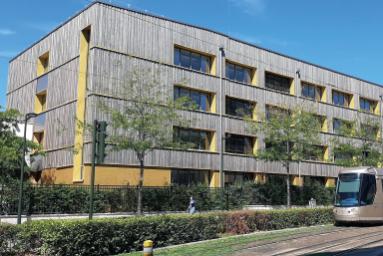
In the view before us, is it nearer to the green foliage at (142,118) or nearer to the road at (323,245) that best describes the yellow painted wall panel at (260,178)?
the green foliage at (142,118)

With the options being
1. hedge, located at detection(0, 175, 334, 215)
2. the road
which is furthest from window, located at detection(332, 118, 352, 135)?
the road

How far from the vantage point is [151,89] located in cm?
3244

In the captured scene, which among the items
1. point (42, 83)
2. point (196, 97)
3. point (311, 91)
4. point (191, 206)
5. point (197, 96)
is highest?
point (311, 91)

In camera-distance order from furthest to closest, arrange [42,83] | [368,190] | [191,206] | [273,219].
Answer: [42,83] → [191,206] → [368,190] → [273,219]

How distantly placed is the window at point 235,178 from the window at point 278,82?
9.69m

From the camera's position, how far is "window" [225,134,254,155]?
4534cm

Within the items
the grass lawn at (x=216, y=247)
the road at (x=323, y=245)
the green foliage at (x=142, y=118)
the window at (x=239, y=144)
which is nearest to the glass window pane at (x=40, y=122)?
the green foliage at (x=142, y=118)

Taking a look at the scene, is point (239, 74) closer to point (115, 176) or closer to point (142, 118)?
point (115, 176)

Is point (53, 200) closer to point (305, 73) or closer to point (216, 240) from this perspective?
point (216, 240)

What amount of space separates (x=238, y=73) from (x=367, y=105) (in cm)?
2378

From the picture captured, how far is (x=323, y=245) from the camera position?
18125 millimetres

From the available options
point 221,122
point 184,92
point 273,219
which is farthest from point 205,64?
point 273,219

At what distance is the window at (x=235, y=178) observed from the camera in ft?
146

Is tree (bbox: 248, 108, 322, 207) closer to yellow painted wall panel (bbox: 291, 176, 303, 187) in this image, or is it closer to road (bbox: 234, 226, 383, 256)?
yellow painted wall panel (bbox: 291, 176, 303, 187)
